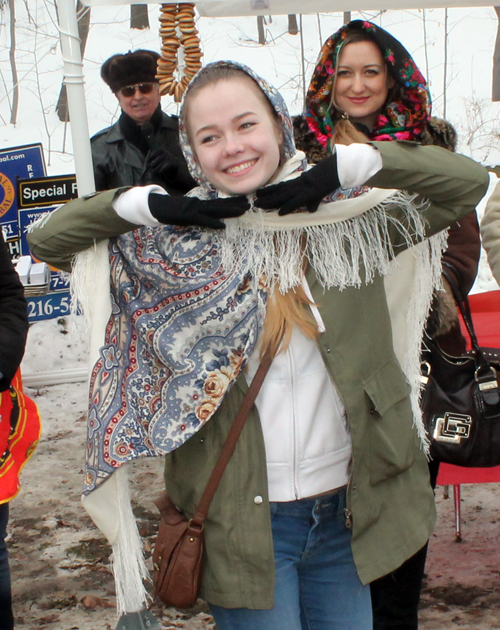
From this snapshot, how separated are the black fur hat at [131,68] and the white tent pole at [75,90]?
3.20 ft

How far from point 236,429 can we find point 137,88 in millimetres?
2914

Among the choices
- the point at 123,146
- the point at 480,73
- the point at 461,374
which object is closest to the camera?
the point at 461,374

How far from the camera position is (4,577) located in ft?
7.23

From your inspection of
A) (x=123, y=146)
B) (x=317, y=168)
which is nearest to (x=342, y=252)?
(x=317, y=168)

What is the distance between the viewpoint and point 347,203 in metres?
1.65

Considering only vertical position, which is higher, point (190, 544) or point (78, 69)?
point (78, 69)

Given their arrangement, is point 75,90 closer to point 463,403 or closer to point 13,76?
point 463,403

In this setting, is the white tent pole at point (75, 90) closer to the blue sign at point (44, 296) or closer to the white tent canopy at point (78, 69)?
the white tent canopy at point (78, 69)

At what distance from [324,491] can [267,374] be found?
303 millimetres

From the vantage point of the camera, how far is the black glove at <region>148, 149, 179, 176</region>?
386 cm

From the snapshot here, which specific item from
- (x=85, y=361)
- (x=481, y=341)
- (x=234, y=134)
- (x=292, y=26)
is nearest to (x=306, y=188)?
(x=234, y=134)

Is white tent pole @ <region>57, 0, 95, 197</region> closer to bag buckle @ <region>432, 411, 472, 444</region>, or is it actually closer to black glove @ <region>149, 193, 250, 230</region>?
black glove @ <region>149, 193, 250, 230</region>

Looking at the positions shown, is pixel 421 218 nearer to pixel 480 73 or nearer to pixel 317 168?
pixel 317 168

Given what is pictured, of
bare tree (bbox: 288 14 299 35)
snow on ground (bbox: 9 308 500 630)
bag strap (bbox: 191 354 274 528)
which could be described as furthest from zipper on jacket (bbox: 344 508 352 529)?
bare tree (bbox: 288 14 299 35)
